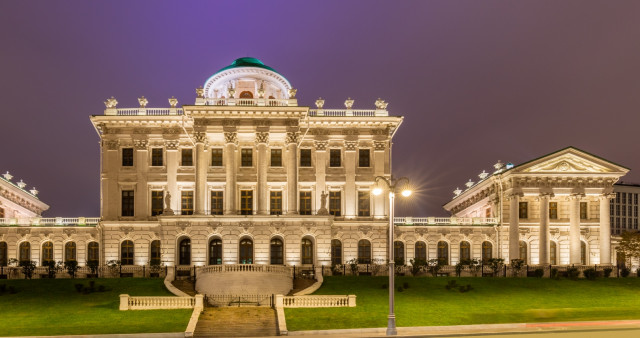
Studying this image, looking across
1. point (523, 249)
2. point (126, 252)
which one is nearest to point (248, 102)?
point (126, 252)

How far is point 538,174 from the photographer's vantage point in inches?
Answer: 2552

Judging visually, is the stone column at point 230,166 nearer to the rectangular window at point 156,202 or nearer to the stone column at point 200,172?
the stone column at point 200,172

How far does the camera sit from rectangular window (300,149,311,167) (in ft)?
209

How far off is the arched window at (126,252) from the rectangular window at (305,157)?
17.9 m

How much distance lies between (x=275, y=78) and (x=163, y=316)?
3752 cm

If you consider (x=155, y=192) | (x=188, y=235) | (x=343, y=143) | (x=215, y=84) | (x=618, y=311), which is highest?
(x=215, y=84)

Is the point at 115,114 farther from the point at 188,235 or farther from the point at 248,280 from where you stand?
the point at 248,280

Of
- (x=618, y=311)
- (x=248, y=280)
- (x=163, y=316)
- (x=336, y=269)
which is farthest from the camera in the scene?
(x=336, y=269)

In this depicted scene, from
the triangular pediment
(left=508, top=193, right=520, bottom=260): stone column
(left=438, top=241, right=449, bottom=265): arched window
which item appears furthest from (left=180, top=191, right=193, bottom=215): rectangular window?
the triangular pediment

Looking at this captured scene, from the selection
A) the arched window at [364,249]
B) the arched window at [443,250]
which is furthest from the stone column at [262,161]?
the arched window at [443,250]

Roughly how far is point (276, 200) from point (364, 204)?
8597mm

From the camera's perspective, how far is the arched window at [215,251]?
59031 millimetres

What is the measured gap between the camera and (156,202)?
62469 mm

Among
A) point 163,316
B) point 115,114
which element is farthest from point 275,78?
point 163,316
